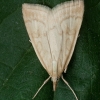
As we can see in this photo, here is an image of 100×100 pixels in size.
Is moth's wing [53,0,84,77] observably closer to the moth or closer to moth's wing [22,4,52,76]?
the moth

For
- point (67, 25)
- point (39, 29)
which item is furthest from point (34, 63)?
point (67, 25)

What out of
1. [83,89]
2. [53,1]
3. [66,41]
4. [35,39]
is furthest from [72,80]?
[53,1]

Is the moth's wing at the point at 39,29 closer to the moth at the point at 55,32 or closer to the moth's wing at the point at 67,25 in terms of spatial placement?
the moth at the point at 55,32

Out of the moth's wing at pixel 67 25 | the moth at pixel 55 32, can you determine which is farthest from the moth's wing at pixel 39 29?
the moth's wing at pixel 67 25

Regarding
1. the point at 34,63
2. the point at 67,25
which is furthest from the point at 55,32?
the point at 34,63

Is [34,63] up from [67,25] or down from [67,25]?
down

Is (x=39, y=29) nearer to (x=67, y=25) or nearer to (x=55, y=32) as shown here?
(x=55, y=32)
